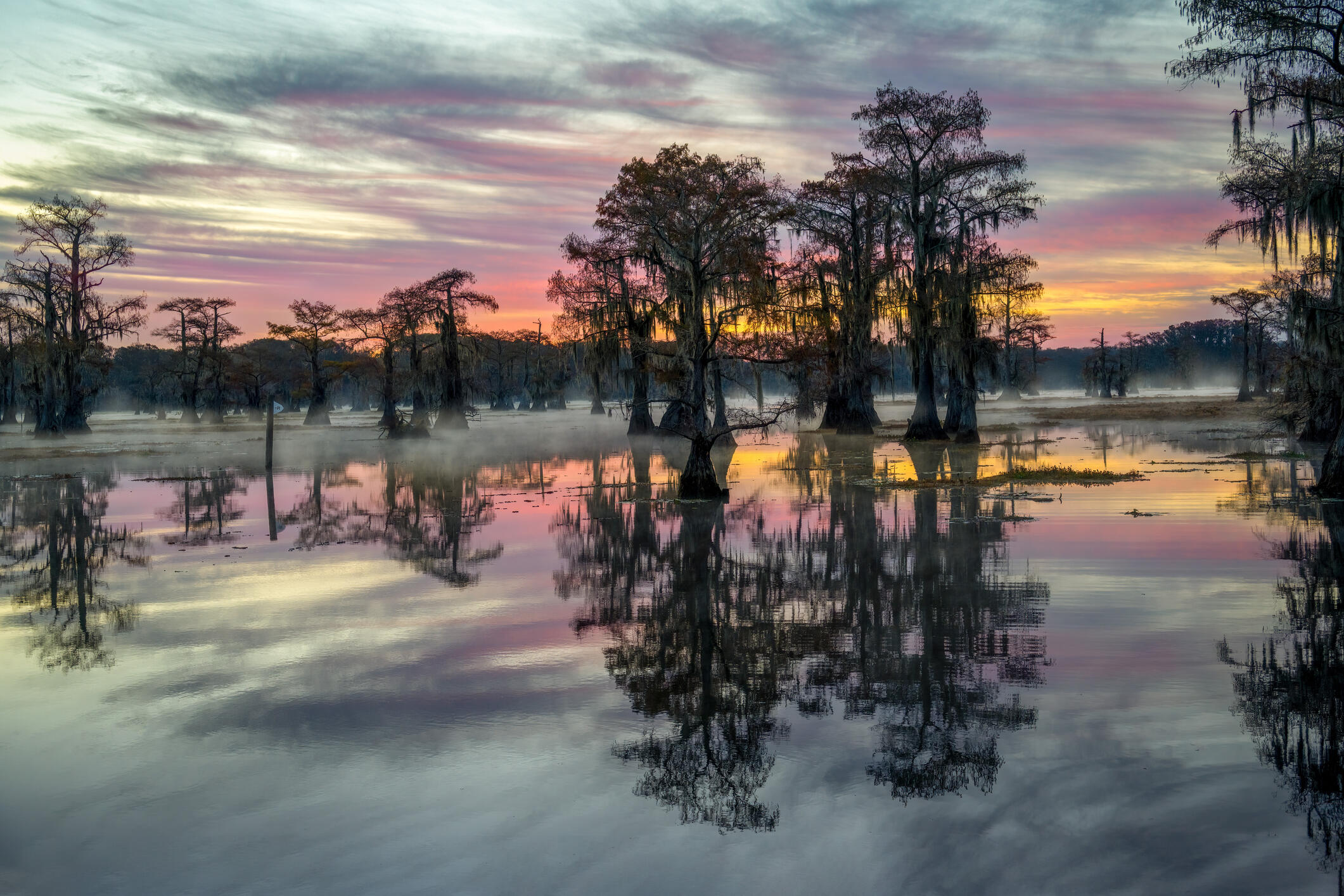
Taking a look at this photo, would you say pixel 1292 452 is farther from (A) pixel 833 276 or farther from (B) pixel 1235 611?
(B) pixel 1235 611

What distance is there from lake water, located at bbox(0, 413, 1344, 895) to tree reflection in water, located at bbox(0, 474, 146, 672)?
10cm

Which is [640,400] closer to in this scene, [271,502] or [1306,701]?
[271,502]

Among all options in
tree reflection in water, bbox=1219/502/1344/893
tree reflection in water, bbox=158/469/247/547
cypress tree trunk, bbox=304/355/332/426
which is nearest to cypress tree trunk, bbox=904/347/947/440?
tree reflection in water, bbox=158/469/247/547

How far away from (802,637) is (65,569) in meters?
12.9

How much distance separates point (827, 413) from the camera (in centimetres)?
5234

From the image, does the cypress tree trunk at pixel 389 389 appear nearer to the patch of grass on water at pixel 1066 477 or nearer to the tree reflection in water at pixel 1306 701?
the patch of grass on water at pixel 1066 477

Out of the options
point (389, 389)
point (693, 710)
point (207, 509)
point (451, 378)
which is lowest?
point (693, 710)

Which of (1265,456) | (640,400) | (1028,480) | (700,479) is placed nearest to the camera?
(700,479)

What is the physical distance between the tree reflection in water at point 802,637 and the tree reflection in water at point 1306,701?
1.68 m

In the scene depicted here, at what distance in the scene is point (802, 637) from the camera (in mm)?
10008

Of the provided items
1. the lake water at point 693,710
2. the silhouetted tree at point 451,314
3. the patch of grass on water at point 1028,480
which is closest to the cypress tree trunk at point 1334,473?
the lake water at point 693,710

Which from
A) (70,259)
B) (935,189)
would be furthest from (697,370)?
(70,259)


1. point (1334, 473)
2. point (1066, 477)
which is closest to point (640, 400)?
point (1066, 477)

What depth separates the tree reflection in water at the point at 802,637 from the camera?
6.73 m
